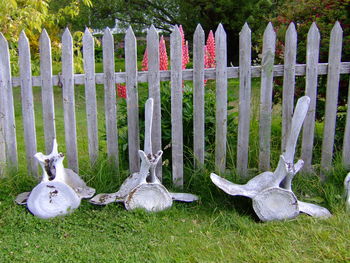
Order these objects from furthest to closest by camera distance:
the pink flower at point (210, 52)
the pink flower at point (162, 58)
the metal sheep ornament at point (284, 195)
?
the pink flower at point (210, 52)
the pink flower at point (162, 58)
the metal sheep ornament at point (284, 195)

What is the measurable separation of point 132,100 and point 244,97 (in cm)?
101

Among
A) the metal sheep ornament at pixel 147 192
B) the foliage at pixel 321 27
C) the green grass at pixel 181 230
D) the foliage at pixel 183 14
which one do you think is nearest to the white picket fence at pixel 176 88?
the green grass at pixel 181 230

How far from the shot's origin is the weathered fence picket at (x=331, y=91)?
362cm

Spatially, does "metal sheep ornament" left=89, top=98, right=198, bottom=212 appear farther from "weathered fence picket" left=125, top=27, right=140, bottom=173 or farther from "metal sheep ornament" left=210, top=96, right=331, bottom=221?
"metal sheep ornament" left=210, top=96, right=331, bottom=221

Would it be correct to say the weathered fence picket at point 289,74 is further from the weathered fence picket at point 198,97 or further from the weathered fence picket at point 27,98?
the weathered fence picket at point 27,98

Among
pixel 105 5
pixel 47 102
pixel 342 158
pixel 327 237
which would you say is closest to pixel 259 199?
pixel 327 237

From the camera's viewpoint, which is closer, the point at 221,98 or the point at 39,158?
the point at 39,158

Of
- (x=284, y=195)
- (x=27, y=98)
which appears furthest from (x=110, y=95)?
(x=284, y=195)

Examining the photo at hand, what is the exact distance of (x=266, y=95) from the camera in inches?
146

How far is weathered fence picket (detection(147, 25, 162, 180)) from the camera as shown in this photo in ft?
11.8

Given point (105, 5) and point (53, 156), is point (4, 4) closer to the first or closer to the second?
point (53, 156)

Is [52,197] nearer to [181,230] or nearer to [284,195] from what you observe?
[181,230]

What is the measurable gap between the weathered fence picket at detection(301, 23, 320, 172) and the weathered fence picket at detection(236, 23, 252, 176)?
523mm

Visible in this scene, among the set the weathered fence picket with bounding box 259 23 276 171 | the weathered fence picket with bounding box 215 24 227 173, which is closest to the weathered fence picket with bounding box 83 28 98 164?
the weathered fence picket with bounding box 215 24 227 173
